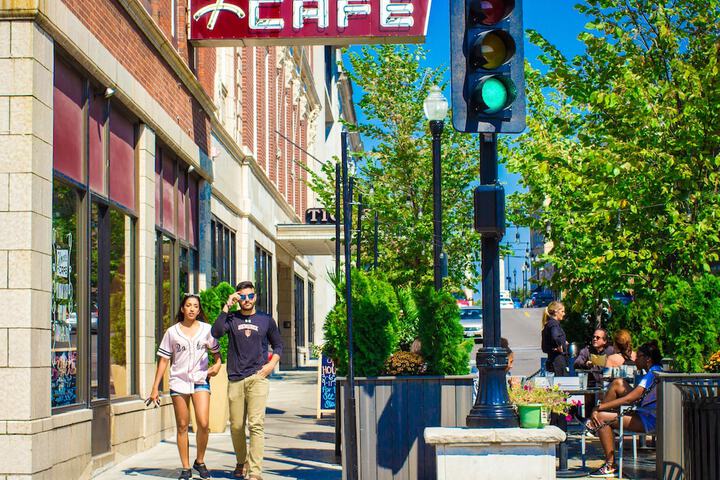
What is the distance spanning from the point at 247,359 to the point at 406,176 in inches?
787

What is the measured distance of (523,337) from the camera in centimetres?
4550

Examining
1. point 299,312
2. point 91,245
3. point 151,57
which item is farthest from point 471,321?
point 91,245

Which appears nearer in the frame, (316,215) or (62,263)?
(62,263)

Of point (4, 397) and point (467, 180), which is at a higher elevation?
point (467, 180)

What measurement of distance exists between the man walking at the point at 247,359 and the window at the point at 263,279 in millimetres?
16492

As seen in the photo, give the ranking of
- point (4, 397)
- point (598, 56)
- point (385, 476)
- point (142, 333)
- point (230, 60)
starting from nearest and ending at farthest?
point (4, 397) → point (385, 476) → point (142, 333) → point (598, 56) → point (230, 60)

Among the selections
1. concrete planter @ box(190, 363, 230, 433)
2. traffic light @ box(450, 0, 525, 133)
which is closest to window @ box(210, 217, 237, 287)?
concrete planter @ box(190, 363, 230, 433)

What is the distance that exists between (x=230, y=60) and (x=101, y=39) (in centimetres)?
1064

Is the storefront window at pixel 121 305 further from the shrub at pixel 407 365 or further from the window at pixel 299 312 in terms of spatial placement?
the window at pixel 299 312

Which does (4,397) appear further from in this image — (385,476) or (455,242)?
(455,242)

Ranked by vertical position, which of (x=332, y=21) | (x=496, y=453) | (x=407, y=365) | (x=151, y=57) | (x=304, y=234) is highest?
(x=332, y=21)

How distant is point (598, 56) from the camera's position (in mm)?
17453

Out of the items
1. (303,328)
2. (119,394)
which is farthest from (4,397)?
(303,328)

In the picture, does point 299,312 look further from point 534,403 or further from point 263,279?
point 534,403
